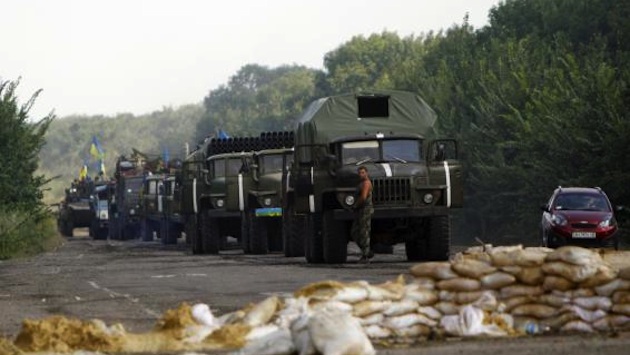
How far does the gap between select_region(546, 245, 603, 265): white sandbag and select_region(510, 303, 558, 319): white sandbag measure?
0.42 meters

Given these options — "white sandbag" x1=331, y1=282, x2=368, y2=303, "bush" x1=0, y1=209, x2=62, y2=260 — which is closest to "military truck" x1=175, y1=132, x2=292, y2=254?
"bush" x1=0, y1=209, x2=62, y2=260

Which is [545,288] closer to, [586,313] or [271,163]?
[586,313]

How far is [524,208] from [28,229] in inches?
621

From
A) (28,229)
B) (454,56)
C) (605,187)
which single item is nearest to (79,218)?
(454,56)

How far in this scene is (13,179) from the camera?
5328 cm

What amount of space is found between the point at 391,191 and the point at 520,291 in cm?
1510

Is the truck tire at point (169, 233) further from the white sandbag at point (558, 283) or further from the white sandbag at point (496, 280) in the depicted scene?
the white sandbag at point (558, 283)

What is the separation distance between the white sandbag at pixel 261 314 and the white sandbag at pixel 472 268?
1735 mm

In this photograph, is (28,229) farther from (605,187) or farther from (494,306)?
(494,306)

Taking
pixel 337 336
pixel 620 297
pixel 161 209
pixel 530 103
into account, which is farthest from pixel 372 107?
pixel 530 103

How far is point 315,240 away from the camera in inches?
1225

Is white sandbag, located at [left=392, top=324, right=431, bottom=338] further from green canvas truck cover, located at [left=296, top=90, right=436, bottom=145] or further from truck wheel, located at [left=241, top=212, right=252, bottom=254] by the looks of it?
truck wheel, located at [left=241, top=212, right=252, bottom=254]

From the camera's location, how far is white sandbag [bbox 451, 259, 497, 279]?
583 inches

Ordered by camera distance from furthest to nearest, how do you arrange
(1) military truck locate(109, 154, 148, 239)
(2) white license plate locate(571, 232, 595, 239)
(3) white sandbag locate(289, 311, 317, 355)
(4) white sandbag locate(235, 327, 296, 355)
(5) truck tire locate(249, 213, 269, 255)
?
(1) military truck locate(109, 154, 148, 239)
(5) truck tire locate(249, 213, 269, 255)
(2) white license plate locate(571, 232, 595, 239)
(4) white sandbag locate(235, 327, 296, 355)
(3) white sandbag locate(289, 311, 317, 355)
